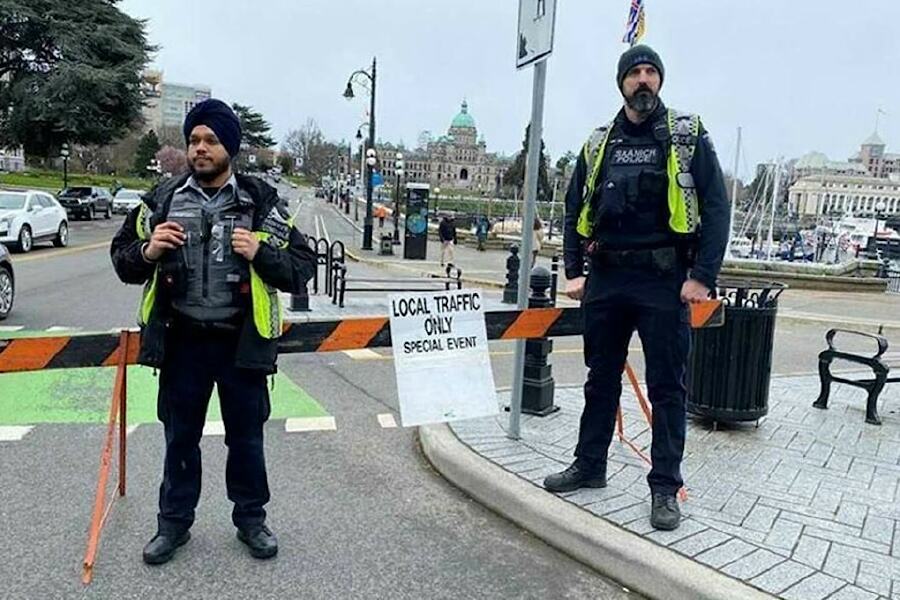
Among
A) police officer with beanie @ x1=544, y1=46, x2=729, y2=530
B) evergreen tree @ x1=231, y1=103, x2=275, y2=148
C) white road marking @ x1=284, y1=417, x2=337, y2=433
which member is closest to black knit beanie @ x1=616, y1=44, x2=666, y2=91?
police officer with beanie @ x1=544, y1=46, x2=729, y2=530

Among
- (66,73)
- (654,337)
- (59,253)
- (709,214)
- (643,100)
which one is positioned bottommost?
(59,253)

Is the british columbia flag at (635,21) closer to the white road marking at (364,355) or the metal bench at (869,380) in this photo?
the metal bench at (869,380)

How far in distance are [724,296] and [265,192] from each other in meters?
3.59

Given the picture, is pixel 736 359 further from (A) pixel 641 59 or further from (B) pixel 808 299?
(B) pixel 808 299

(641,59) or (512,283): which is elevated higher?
(641,59)

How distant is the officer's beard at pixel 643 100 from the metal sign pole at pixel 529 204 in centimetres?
99

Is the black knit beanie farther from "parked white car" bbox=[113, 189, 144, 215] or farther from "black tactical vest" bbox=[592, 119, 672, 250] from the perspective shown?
"parked white car" bbox=[113, 189, 144, 215]

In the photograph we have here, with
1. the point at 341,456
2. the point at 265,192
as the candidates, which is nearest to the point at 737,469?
the point at 341,456

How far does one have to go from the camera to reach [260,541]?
11.3ft

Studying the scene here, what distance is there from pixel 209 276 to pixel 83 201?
37.2 meters

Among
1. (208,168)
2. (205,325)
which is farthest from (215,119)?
(205,325)

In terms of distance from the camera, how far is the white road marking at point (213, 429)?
5.22 meters

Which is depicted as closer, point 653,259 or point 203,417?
point 203,417

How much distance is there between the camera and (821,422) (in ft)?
19.2
